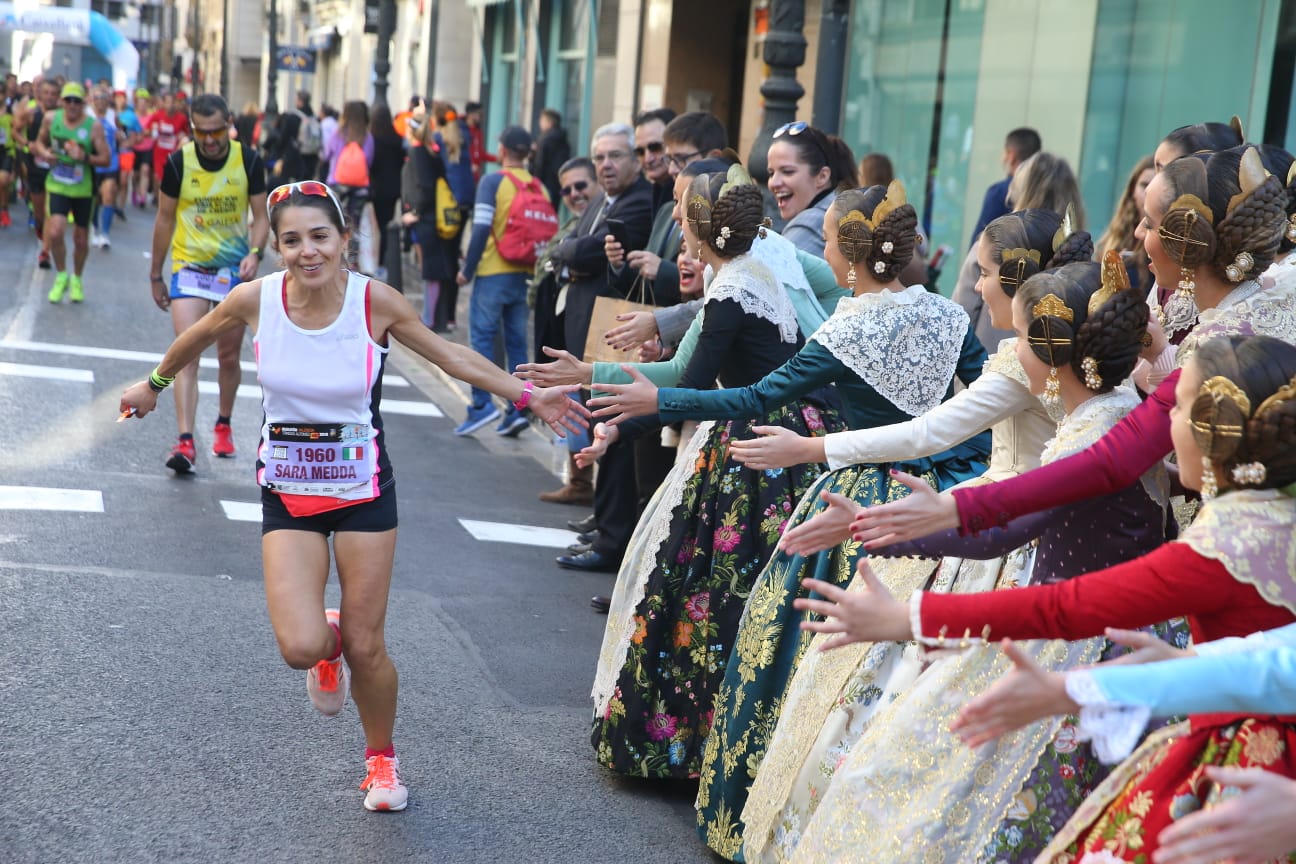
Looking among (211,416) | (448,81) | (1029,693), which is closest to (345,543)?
(1029,693)

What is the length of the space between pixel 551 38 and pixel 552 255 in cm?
1598

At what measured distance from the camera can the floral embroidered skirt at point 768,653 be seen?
13.6ft

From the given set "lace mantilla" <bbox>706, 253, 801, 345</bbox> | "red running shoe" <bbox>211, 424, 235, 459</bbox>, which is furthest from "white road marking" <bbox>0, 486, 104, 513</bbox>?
"lace mantilla" <bbox>706, 253, 801, 345</bbox>

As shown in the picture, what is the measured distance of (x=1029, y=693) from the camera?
2.31 metres

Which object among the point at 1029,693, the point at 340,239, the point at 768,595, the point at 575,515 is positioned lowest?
the point at 575,515

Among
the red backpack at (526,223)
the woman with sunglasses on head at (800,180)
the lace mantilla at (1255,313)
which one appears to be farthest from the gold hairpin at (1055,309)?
the red backpack at (526,223)

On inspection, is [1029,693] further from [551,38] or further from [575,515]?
[551,38]

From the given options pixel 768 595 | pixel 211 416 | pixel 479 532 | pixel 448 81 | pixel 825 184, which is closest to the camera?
pixel 768 595

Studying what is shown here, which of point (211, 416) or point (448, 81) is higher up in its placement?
point (448, 81)

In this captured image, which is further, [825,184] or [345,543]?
[825,184]

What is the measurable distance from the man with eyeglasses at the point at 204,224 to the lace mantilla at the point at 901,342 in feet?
18.4

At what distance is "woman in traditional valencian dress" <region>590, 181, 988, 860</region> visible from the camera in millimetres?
4113

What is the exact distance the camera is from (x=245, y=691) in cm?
532

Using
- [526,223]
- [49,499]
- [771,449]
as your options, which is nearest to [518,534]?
[49,499]
